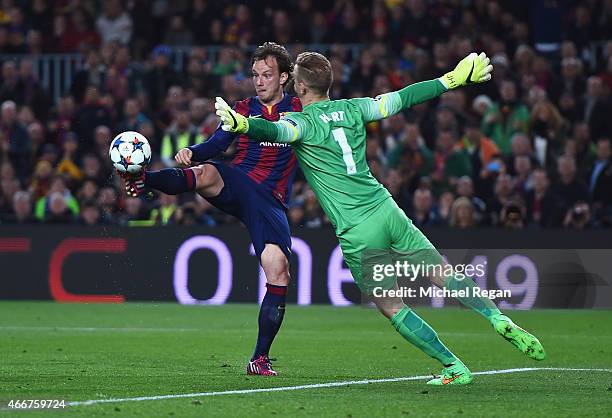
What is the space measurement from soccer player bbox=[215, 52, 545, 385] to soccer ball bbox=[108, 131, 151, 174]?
1178 mm

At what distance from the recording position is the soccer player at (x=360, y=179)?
8.59 m

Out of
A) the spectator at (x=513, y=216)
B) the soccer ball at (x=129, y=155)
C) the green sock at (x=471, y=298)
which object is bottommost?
the green sock at (x=471, y=298)

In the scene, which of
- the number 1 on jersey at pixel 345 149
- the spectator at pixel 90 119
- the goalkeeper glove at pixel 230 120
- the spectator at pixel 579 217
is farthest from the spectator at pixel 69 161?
the goalkeeper glove at pixel 230 120

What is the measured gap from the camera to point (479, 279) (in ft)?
54.2

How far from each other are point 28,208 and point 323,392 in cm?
1138

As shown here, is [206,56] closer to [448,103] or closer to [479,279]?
[448,103]

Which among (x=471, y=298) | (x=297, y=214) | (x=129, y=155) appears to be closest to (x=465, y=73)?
(x=471, y=298)

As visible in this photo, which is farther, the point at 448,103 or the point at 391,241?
the point at 448,103

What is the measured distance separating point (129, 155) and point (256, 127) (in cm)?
135

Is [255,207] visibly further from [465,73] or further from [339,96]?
[339,96]

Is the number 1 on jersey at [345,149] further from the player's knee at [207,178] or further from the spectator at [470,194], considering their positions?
the spectator at [470,194]

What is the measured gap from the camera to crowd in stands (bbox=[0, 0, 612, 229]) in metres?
18.0

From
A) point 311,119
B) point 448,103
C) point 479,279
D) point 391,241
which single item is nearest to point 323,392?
point 391,241

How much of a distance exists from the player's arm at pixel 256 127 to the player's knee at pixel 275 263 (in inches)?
53.8
